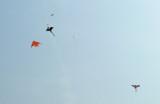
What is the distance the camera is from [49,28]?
354ft

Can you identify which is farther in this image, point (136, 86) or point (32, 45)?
point (136, 86)

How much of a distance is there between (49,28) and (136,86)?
106 ft

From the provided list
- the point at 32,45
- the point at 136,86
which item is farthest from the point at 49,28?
the point at 136,86

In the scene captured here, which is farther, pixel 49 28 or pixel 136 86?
pixel 136 86

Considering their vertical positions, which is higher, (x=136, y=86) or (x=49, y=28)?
(x=49, y=28)

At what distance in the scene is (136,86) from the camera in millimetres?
126062

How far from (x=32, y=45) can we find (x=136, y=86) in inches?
1442

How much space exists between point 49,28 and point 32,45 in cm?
758

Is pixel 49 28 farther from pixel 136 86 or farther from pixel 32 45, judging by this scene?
pixel 136 86
